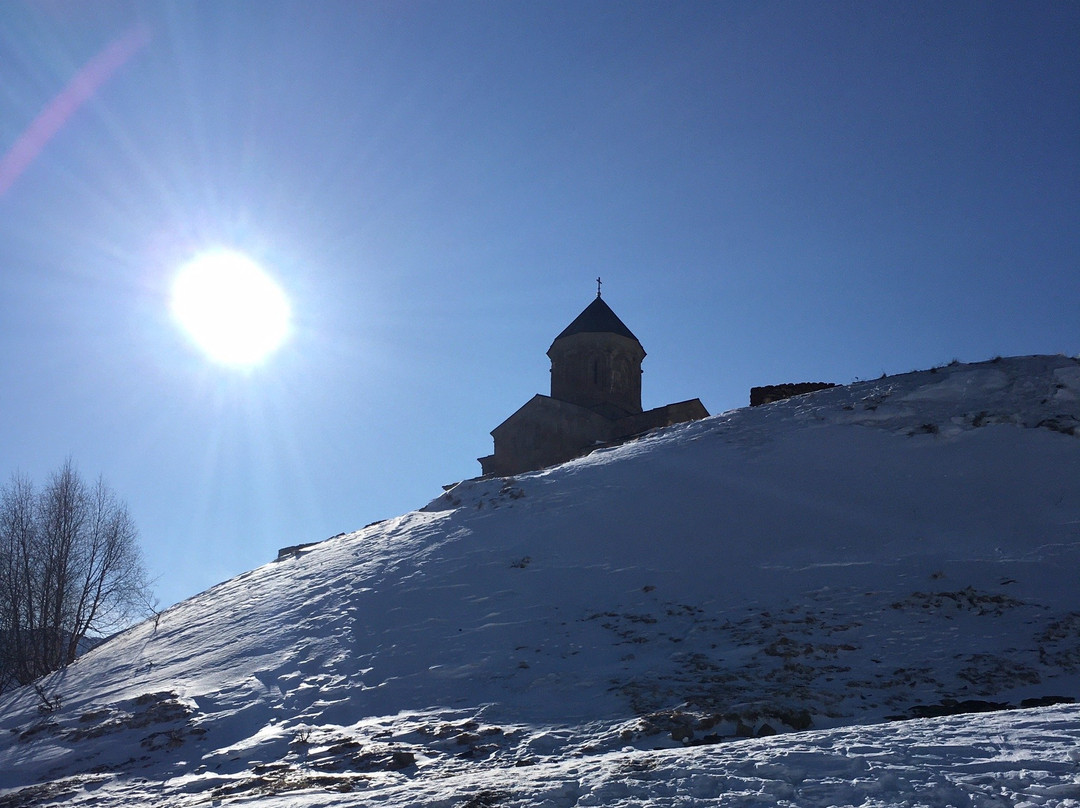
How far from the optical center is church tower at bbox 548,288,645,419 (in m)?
30.3

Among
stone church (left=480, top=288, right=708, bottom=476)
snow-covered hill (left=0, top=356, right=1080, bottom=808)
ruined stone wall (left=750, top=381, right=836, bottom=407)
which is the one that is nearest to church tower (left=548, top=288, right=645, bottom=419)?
stone church (left=480, top=288, right=708, bottom=476)

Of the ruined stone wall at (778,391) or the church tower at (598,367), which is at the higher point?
the church tower at (598,367)

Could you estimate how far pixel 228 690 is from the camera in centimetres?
888

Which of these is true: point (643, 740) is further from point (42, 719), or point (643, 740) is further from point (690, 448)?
point (690, 448)

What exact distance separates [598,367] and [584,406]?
183 centimetres

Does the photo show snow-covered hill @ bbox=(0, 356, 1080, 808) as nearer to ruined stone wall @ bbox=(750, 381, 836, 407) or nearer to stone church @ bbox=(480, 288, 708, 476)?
ruined stone wall @ bbox=(750, 381, 836, 407)

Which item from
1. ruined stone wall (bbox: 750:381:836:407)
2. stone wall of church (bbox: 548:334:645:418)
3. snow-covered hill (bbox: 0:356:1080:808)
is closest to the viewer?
snow-covered hill (bbox: 0:356:1080:808)

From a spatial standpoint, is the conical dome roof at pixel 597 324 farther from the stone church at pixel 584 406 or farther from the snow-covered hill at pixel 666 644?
the snow-covered hill at pixel 666 644

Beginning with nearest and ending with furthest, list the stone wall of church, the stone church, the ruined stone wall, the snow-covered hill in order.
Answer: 1. the snow-covered hill
2. the ruined stone wall
3. the stone church
4. the stone wall of church

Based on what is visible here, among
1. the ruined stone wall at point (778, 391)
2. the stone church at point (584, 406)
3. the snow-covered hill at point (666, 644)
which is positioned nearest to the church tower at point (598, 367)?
the stone church at point (584, 406)

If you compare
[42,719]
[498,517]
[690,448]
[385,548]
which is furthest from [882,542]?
[42,719]

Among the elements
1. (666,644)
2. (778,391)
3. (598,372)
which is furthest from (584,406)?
(666,644)

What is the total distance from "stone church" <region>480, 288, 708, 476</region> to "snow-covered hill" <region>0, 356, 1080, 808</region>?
12.6 metres

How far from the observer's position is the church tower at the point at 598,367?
99.5 feet
